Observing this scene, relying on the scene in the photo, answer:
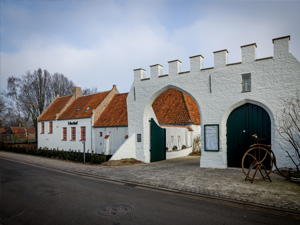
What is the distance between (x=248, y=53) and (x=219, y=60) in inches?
56.2

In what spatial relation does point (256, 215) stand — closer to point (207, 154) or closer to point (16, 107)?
point (207, 154)

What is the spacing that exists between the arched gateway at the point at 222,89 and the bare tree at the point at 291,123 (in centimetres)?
21

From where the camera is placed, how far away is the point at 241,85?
434 inches

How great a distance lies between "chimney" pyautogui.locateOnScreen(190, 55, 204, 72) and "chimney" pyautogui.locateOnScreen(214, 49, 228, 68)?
0.83 meters

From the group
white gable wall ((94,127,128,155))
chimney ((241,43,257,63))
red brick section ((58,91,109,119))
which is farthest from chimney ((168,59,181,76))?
red brick section ((58,91,109,119))

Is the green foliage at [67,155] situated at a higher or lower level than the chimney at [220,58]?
lower

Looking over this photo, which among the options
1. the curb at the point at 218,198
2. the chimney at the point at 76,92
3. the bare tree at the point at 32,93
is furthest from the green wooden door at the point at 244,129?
the bare tree at the point at 32,93

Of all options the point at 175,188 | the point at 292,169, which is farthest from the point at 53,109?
the point at 292,169

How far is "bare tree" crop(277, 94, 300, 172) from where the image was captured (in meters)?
9.50

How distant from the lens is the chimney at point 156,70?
13.9 metres

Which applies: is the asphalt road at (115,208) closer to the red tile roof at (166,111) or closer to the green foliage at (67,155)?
the green foliage at (67,155)

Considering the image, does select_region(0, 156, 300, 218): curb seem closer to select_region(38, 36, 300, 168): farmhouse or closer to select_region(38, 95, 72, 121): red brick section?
select_region(38, 36, 300, 168): farmhouse

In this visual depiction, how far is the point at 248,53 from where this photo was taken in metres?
10.9

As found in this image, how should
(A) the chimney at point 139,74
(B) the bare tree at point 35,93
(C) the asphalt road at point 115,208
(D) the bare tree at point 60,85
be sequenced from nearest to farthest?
(C) the asphalt road at point 115,208 < (A) the chimney at point 139,74 < (B) the bare tree at point 35,93 < (D) the bare tree at point 60,85
